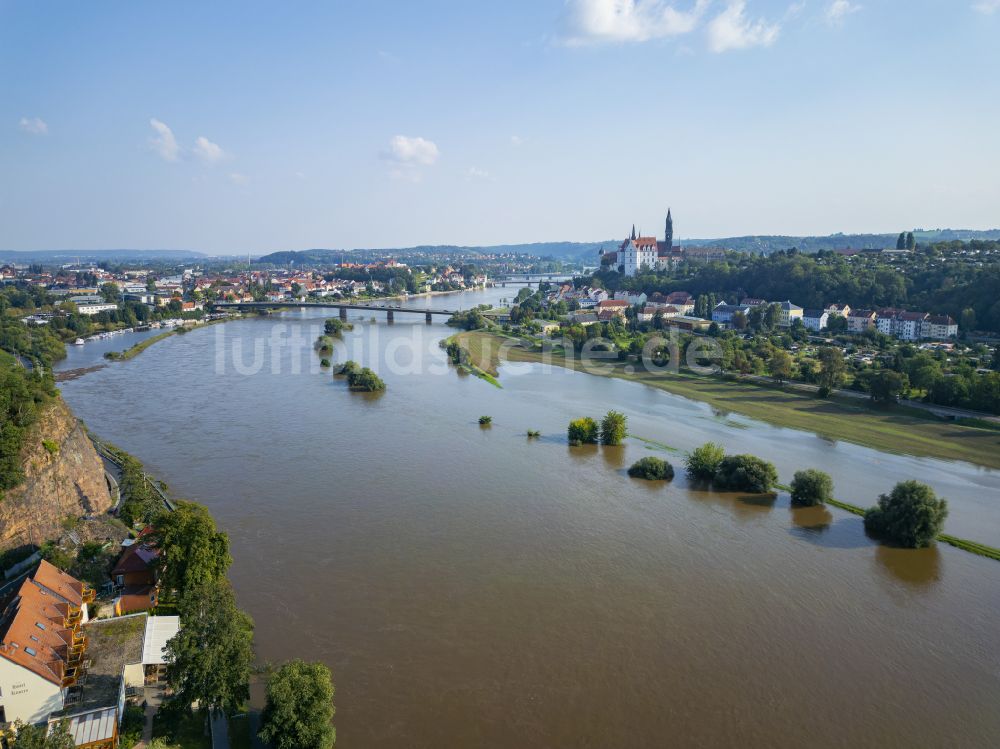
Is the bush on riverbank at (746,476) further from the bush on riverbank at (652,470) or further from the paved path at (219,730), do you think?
the paved path at (219,730)

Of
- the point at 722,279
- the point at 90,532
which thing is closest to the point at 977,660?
the point at 90,532


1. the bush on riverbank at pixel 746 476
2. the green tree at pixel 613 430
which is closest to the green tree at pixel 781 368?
the green tree at pixel 613 430

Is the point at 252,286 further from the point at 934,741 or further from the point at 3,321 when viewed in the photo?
the point at 934,741

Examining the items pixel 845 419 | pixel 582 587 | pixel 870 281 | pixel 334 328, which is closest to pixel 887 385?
pixel 845 419

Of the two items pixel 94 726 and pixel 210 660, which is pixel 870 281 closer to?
pixel 210 660

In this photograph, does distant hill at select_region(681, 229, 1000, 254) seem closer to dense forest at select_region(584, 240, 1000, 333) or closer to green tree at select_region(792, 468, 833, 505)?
dense forest at select_region(584, 240, 1000, 333)
